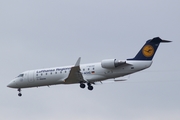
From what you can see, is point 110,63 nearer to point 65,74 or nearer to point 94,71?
point 94,71

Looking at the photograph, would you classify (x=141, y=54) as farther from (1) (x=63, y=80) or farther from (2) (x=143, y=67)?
(1) (x=63, y=80)

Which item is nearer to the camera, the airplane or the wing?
the airplane

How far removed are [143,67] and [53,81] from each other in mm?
9862

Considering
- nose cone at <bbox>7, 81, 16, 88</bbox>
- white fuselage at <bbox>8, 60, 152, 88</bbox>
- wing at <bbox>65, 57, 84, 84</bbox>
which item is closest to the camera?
white fuselage at <bbox>8, 60, 152, 88</bbox>

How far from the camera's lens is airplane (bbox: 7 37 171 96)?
60.7 meters

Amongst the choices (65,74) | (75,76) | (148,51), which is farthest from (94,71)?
(148,51)

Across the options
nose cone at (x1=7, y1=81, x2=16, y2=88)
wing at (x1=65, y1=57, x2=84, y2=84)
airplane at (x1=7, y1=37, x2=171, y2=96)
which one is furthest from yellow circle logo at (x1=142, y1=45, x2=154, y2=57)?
nose cone at (x1=7, y1=81, x2=16, y2=88)

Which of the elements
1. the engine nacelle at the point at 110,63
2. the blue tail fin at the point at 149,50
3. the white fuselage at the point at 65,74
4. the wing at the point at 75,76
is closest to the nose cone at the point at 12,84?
the white fuselage at the point at 65,74

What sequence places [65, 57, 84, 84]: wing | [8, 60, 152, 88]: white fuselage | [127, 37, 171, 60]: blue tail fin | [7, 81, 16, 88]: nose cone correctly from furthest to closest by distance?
[7, 81, 16, 88]: nose cone
[65, 57, 84, 84]: wing
[127, 37, 171, 60]: blue tail fin
[8, 60, 152, 88]: white fuselage

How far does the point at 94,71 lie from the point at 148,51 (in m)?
5.65

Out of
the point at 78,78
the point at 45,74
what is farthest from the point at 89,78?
the point at 45,74

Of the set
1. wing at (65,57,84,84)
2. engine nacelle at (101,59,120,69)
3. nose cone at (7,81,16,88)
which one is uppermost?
engine nacelle at (101,59,120,69)

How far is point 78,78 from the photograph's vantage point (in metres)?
62.6

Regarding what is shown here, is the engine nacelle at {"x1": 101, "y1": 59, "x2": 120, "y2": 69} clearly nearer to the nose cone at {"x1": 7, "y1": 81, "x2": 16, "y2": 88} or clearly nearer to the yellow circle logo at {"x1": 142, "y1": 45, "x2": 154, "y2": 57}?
the yellow circle logo at {"x1": 142, "y1": 45, "x2": 154, "y2": 57}
